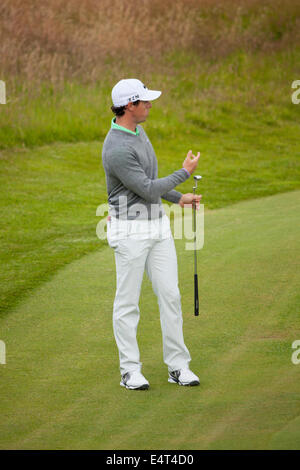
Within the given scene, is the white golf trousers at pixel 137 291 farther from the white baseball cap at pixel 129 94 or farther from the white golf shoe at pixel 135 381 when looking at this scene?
the white baseball cap at pixel 129 94

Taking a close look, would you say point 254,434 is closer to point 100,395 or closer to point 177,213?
point 100,395

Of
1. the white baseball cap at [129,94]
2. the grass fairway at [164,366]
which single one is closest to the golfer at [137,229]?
the white baseball cap at [129,94]

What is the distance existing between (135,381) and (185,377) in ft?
0.90

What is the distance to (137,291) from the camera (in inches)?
179

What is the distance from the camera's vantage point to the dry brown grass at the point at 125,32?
17.1 m

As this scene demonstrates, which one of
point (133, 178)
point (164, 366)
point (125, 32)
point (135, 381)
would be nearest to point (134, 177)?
point (133, 178)

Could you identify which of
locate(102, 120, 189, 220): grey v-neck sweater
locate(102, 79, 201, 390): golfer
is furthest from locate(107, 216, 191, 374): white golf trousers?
locate(102, 120, 189, 220): grey v-neck sweater

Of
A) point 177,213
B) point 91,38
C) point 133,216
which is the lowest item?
point 177,213

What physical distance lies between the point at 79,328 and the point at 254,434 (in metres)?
2.29

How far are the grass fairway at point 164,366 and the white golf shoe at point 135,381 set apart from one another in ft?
0.17

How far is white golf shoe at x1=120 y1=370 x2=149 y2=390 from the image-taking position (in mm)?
4434

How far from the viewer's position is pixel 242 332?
17.6 ft

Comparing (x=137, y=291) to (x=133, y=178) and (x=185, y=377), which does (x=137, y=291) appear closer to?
(x=185, y=377)
